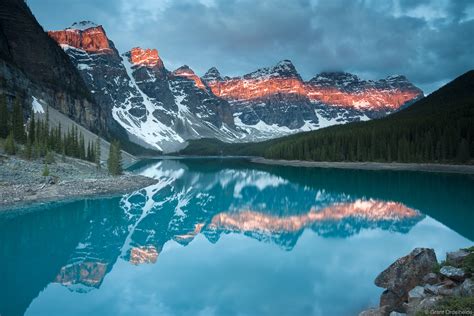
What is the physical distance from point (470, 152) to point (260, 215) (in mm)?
76123

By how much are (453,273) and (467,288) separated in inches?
59.8

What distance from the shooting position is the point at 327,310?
14.6 meters

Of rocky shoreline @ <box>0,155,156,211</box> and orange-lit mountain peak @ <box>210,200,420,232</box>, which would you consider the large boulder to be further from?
rocky shoreline @ <box>0,155,156,211</box>

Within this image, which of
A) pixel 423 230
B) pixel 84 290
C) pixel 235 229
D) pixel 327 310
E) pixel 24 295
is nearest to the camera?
pixel 327 310

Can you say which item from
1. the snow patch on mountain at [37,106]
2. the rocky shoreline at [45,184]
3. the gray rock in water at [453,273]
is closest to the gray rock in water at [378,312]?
the gray rock in water at [453,273]

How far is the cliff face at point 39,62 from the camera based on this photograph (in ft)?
451

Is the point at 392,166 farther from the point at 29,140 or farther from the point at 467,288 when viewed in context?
the point at 467,288

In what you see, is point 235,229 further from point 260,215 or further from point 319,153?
point 319,153

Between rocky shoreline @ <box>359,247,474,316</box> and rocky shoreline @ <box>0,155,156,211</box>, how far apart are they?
35.9 metres

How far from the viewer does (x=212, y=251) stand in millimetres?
24656

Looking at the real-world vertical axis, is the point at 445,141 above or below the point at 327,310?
above

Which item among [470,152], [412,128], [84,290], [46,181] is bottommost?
[84,290]

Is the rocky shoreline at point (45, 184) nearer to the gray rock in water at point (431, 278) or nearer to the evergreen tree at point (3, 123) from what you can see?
the evergreen tree at point (3, 123)

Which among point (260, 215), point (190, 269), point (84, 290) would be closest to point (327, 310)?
point (190, 269)
